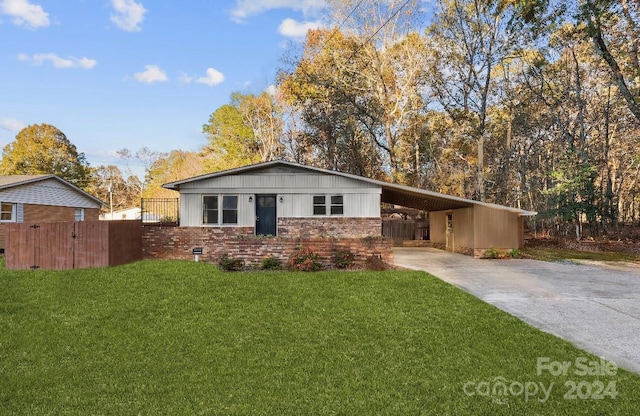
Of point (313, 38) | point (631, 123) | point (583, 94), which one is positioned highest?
point (313, 38)

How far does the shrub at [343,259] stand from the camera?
1070 centimetres

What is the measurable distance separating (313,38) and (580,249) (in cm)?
2258

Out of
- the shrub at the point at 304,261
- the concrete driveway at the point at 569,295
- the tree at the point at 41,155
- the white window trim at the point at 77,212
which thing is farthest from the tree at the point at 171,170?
the concrete driveway at the point at 569,295

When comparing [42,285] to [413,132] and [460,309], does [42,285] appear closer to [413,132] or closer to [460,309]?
[460,309]

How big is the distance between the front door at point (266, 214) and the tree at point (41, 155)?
29.5 meters

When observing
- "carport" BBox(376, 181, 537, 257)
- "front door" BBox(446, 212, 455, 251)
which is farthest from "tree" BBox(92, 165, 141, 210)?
"carport" BBox(376, 181, 537, 257)

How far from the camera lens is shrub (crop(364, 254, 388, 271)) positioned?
1065 cm

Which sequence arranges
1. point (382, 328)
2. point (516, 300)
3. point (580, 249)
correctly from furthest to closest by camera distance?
point (580, 249), point (516, 300), point (382, 328)

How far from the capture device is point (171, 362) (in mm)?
4516

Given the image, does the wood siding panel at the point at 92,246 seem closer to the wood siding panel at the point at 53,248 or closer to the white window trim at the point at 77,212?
the wood siding panel at the point at 53,248

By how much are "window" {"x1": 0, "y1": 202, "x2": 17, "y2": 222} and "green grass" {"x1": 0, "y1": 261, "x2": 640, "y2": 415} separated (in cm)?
1136

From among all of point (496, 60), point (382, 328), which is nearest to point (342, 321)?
point (382, 328)

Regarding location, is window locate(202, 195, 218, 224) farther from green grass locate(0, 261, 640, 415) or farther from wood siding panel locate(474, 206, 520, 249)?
wood siding panel locate(474, 206, 520, 249)

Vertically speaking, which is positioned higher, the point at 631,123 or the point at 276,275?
the point at 631,123
